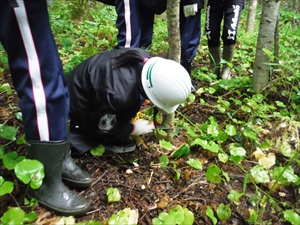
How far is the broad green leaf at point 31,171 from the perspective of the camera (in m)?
1.32

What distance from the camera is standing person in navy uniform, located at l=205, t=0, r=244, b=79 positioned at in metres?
3.20

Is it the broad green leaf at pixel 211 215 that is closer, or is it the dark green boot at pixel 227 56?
the broad green leaf at pixel 211 215

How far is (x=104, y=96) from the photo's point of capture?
1790 millimetres

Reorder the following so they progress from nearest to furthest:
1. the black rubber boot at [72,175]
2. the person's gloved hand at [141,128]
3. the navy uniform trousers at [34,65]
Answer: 1. the navy uniform trousers at [34,65]
2. the black rubber boot at [72,175]
3. the person's gloved hand at [141,128]

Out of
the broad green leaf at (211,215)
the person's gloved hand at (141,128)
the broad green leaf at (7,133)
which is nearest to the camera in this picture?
the broad green leaf at (211,215)

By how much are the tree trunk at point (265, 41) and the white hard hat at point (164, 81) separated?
1333 mm

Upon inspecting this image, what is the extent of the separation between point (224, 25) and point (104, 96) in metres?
2.14

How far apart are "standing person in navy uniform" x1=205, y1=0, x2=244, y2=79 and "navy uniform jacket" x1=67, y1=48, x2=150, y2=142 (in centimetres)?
171

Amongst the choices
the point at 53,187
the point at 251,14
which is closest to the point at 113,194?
the point at 53,187

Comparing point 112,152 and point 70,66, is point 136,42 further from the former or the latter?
point 112,152

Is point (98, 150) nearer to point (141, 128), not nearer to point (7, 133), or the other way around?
point (141, 128)

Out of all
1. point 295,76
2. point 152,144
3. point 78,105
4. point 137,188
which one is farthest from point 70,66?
point 295,76

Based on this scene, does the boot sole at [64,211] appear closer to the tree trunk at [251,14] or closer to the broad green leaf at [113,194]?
the broad green leaf at [113,194]

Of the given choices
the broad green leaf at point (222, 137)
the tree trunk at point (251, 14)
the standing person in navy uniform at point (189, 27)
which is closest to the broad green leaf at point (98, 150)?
the broad green leaf at point (222, 137)
